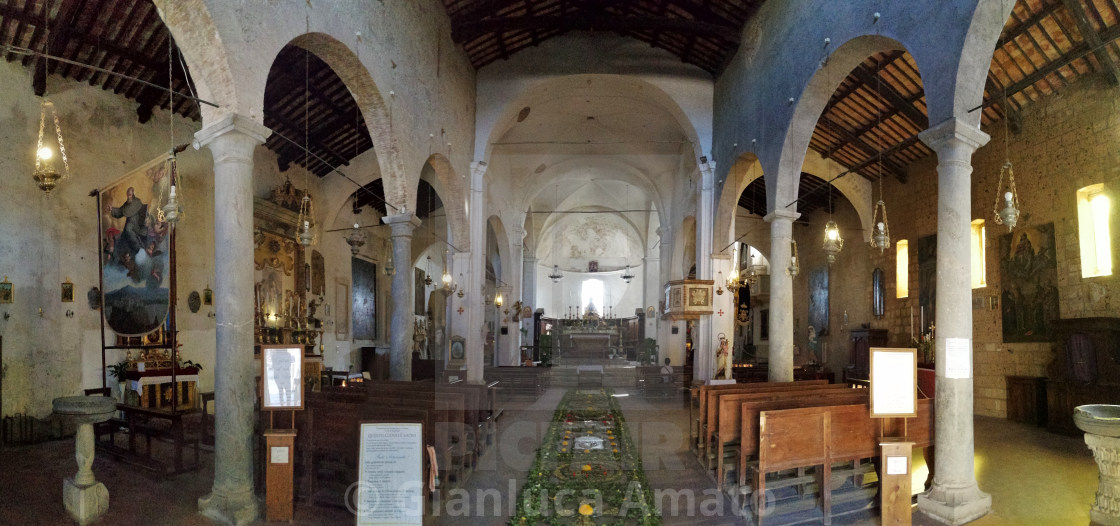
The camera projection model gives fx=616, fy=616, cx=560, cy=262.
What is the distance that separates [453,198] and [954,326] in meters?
11.2

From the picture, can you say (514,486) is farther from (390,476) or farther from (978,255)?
(978,255)

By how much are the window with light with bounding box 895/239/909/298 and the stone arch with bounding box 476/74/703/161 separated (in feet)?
17.8

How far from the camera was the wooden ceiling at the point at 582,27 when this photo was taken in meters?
8.34

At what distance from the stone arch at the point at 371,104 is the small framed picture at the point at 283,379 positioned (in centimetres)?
432

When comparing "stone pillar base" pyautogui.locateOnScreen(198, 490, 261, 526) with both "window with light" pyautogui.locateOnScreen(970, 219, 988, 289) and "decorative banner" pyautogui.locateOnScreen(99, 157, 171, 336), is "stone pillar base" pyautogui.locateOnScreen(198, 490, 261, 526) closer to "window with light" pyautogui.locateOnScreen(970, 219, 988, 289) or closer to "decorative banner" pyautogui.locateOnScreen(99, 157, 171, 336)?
"decorative banner" pyautogui.locateOnScreen(99, 157, 171, 336)

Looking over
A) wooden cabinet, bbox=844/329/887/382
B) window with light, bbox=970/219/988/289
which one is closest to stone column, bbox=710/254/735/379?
wooden cabinet, bbox=844/329/887/382

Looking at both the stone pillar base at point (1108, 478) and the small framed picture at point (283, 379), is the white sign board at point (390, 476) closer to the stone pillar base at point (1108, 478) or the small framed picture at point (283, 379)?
the small framed picture at point (283, 379)

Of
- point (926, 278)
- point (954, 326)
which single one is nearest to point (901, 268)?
point (926, 278)

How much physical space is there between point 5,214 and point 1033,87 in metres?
16.0

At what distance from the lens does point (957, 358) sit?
5777 millimetres

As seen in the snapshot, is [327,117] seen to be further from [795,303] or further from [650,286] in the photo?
[650,286]

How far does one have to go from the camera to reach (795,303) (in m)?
21.5

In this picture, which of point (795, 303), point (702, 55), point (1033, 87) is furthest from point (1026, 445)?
point (795, 303)

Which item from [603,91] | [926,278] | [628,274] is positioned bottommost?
[926,278]
